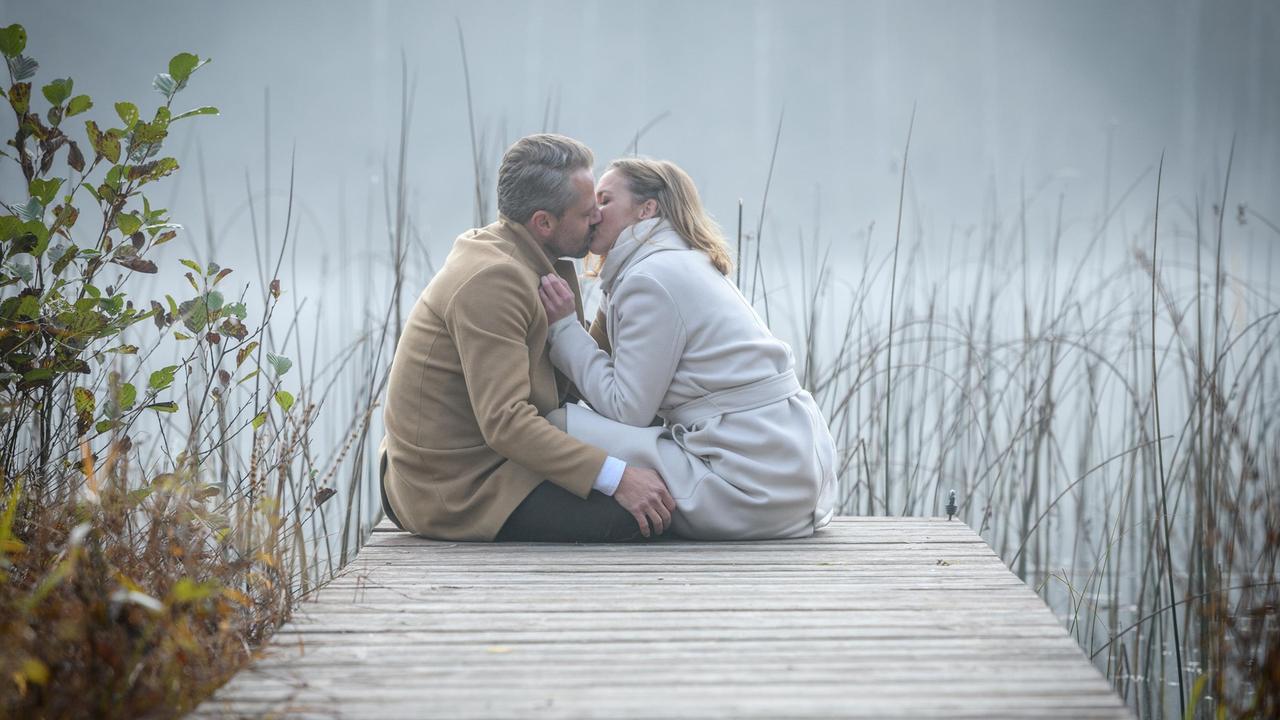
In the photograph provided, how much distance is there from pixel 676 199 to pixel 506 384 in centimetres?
57

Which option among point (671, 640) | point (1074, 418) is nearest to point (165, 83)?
point (671, 640)

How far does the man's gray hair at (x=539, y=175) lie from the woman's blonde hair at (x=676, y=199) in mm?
127

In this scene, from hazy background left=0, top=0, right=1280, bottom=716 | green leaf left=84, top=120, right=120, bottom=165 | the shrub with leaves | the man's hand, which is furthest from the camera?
hazy background left=0, top=0, right=1280, bottom=716

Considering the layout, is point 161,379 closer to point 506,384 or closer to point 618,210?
point 506,384

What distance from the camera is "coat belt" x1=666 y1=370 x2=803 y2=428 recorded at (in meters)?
2.30

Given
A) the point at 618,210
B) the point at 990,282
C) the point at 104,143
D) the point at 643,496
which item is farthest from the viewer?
the point at 990,282

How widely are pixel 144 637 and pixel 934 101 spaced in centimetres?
1811

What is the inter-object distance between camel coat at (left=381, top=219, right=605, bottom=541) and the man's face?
64 mm

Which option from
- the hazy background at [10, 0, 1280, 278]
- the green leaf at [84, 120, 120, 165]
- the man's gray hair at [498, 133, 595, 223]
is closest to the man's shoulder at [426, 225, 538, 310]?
the man's gray hair at [498, 133, 595, 223]

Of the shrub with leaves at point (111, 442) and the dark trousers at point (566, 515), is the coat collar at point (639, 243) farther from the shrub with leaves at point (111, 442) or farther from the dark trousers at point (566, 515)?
the shrub with leaves at point (111, 442)

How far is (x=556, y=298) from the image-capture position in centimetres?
235

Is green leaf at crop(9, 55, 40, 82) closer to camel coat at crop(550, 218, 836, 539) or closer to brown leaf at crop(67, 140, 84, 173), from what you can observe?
brown leaf at crop(67, 140, 84, 173)

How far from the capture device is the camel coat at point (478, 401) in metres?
2.20

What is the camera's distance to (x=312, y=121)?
800 inches
